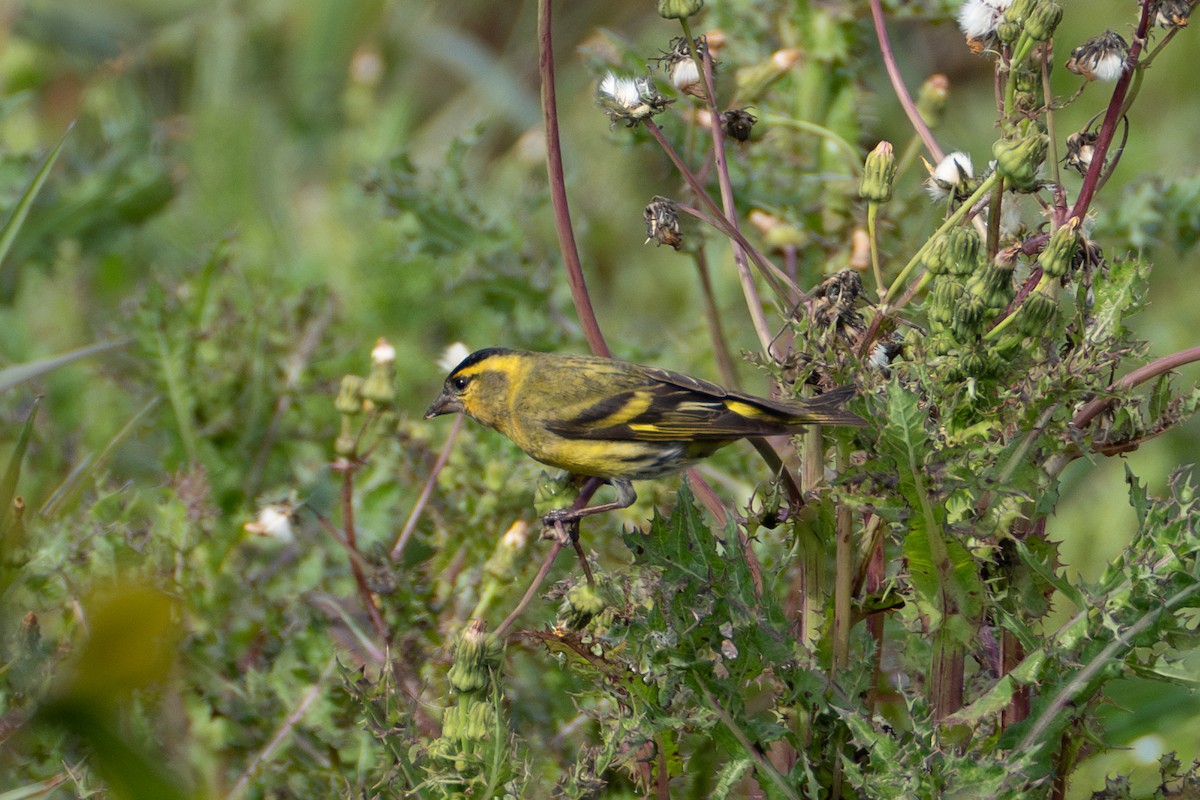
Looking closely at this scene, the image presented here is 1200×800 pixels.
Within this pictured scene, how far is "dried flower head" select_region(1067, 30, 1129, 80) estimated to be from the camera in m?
1.66

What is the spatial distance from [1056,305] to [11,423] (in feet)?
8.62

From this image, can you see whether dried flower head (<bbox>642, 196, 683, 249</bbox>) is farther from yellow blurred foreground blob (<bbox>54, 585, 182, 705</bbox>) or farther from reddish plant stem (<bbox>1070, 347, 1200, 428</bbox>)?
yellow blurred foreground blob (<bbox>54, 585, 182, 705</bbox>)

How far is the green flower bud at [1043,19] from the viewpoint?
5.26 ft

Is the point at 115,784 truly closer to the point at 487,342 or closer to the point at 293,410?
the point at 293,410

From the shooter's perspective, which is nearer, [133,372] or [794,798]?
[794,798]

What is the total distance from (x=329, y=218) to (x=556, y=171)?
11.3 feet

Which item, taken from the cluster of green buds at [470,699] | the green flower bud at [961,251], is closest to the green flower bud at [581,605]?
the cluster of green buds at [470,699]

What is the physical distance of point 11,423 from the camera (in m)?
3.16

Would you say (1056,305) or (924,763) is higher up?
(1056,305)

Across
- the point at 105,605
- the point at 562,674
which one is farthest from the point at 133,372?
the point at 105,605

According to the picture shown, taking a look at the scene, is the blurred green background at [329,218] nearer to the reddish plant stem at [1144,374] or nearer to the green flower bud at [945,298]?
the reddish plant stem at [1144,374]

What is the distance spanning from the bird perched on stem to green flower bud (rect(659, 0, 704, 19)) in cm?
59

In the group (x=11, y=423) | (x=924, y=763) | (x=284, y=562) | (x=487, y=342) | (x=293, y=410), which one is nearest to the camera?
(x=924, y=763)

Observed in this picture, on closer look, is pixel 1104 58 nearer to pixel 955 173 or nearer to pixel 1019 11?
pixel 1019 11
